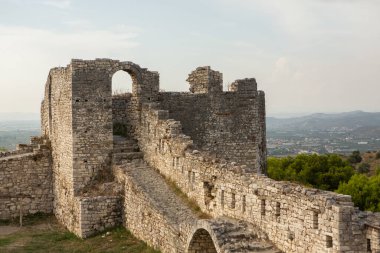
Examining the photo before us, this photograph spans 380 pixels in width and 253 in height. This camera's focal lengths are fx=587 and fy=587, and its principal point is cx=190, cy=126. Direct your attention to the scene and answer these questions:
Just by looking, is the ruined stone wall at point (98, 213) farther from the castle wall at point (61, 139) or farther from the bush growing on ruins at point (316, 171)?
the bush growing on ruins at point (316, 171)

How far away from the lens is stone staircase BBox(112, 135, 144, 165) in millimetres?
23172

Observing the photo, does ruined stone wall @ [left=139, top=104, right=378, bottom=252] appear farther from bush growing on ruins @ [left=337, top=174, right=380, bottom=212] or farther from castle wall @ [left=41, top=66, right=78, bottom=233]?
bush growing on ruins @ [left=337, top=174, right=380, bottom=212]

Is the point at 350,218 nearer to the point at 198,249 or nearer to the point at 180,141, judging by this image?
the point at 198,249

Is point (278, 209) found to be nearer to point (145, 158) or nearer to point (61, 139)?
point (145, 158)

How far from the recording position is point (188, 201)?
61.8ft

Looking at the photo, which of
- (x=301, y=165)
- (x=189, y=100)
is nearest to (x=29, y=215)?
(x=189, y=100)

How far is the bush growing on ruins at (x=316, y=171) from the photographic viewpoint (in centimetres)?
4169

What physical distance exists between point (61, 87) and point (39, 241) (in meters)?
6.40

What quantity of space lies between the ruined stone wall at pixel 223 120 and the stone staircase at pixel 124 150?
1967 millimetres

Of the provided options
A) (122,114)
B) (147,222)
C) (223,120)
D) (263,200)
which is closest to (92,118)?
(122,114)

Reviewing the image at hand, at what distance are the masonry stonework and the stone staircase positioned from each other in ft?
0.13

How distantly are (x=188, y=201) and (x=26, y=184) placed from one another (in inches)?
380

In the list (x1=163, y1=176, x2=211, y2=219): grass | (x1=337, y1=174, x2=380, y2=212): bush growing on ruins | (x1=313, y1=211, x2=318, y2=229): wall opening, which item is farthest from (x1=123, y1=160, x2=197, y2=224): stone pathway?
(x1=337, y1=174, x2=380, y2=212): bush growing on ruins

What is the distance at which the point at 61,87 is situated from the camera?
24156mm
